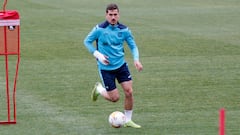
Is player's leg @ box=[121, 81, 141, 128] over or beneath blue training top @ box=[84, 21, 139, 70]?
beneath

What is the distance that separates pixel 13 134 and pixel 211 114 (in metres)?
3.39

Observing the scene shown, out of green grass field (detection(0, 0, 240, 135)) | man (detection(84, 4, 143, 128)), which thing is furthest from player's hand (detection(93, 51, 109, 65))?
green grass field (detection(0, 0, 240, 135))

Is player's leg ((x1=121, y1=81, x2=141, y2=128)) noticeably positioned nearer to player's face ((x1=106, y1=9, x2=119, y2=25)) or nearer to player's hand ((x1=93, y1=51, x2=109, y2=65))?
player's hand ((x1=93, y1=51, x2=109, y2=65))

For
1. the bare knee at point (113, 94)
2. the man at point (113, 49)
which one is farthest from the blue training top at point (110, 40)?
the bare knee at point (113, 94)

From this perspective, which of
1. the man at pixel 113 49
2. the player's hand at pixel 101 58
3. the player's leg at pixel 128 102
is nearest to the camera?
the player's hand at pixel 101 58

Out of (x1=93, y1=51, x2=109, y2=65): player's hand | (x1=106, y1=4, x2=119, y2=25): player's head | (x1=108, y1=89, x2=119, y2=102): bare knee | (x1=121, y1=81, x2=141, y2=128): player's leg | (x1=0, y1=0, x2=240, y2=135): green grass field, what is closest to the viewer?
(x1=93, y1=51, x2=109, y2=65): player's hand

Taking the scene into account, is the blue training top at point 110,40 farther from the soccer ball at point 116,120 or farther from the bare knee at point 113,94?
the soccer ball at point 116,120

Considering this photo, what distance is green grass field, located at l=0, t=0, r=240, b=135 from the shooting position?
471 inches

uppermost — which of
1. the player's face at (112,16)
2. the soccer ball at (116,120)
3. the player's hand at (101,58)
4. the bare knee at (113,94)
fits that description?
the player's face at (112,16)

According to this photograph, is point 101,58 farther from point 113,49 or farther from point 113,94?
point 113,94

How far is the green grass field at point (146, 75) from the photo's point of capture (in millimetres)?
11953

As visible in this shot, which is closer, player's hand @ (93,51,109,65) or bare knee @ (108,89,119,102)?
player's hand @ (93,51,109,65)

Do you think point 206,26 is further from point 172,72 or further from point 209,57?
point 172,72

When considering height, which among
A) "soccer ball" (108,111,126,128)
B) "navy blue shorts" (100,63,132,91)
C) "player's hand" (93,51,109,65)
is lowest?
"soccer ball" (108,111,126,128)
